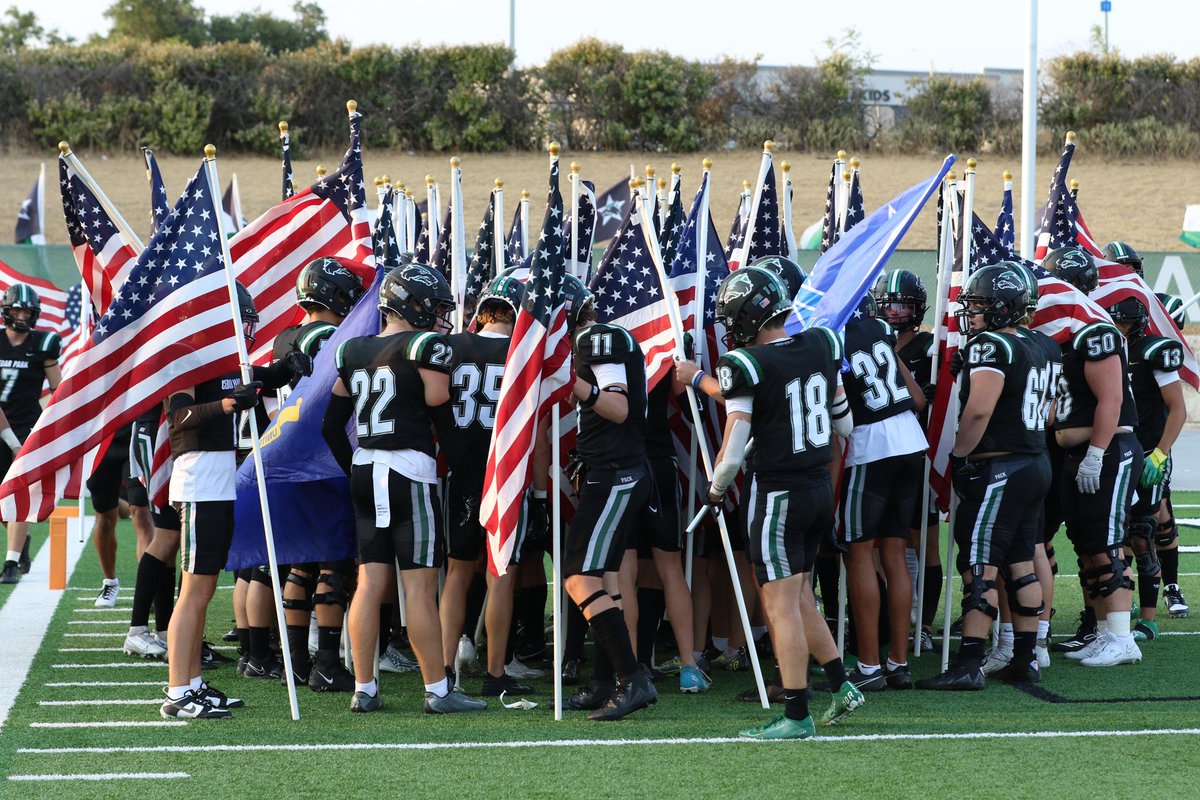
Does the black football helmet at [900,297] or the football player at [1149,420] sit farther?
the football player at [1149,420]

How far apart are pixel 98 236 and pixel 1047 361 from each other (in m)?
5.30

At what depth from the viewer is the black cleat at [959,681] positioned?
296 inches

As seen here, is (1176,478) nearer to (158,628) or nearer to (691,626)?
(691,626)

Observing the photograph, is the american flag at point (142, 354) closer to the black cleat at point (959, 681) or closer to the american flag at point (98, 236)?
the american flag at point (98, 236)

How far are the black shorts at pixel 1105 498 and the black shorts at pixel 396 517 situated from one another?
3.87 m

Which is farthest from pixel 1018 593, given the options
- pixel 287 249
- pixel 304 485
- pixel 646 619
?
pixel 287 249

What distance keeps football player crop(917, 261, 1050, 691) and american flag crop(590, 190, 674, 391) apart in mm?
1660

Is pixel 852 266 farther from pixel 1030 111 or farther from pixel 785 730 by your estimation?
pixel 1030 111

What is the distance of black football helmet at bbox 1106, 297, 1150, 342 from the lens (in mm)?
8812

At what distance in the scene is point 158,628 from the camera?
866 cm

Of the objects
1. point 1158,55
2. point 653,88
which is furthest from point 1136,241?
point 653,88

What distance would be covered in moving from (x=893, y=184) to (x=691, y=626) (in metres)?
30.5

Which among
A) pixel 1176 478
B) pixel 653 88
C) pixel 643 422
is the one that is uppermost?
pixel 653 88

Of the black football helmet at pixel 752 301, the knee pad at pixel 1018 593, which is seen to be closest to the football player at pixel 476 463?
the black football helmet at pixel 752 301
